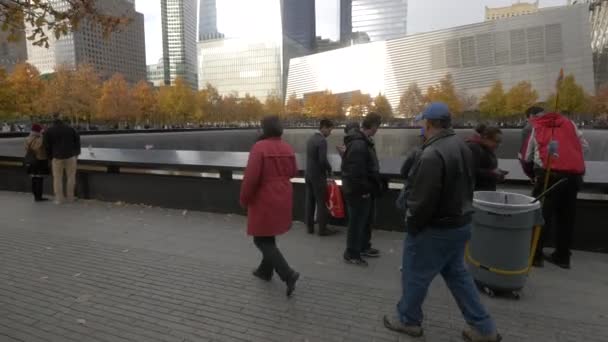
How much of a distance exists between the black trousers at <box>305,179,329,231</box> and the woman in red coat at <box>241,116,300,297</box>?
6.55 feet

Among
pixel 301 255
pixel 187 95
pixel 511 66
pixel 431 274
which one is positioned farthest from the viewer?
pixel 511 66

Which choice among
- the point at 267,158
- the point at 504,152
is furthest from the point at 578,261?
the point at 504,152

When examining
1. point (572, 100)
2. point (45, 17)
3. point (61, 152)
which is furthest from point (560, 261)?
point (572, 100)

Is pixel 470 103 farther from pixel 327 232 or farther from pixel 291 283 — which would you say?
pixel 291 283

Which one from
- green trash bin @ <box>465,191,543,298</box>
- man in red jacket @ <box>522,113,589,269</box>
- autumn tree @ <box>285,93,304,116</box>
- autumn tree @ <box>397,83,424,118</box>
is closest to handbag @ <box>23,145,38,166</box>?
green trash bin @ <box>465,191,543,298</box>

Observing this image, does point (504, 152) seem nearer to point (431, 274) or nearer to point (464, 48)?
point (431, 274)

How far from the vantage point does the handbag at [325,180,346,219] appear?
6.11 meters

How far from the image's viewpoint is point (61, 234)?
626 cm

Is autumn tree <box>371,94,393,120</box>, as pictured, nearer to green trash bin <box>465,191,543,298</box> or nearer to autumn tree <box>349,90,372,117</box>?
autumn tree <box>349,90,372,117</box>

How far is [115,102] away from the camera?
50281 mm

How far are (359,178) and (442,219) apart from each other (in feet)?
6.02

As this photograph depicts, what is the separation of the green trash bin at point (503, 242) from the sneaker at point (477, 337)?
0.90 m

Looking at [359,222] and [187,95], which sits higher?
[187,95]

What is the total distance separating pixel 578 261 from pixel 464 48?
101105mm
